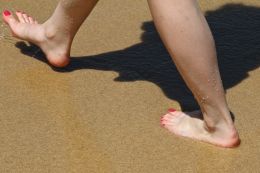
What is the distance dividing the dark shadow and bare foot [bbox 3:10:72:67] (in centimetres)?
8

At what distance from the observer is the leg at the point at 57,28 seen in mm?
2373

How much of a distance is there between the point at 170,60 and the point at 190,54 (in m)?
0.65

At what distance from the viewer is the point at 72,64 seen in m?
2.60

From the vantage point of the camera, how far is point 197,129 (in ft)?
7.22

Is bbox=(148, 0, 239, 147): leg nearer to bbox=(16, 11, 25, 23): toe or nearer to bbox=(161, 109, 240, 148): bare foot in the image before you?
bbox=(161, 109, 240, 148): bare foot

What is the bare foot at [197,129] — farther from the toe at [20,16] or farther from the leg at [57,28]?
the toe at [20,16]

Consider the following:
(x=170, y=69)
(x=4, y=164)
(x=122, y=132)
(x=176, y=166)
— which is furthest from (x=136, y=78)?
(x=4, y=164)

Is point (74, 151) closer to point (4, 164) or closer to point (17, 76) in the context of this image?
point (4, 164)

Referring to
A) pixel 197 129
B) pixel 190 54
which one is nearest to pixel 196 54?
pixel 190 54

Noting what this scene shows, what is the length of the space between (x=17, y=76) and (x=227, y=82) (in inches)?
34.7

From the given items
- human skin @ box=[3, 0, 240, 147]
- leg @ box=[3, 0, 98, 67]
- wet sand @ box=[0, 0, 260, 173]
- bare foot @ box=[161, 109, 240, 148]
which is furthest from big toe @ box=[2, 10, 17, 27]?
bare foot @ box=[161, 109, 240, 148]

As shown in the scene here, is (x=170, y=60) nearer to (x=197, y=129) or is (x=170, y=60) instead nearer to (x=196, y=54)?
(x=197, y=129)

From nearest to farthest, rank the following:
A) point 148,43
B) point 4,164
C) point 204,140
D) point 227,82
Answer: point 4,164 < point 204,140 < point 227,82 < point 148,43

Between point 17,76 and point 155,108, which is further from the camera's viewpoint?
point 17,76
